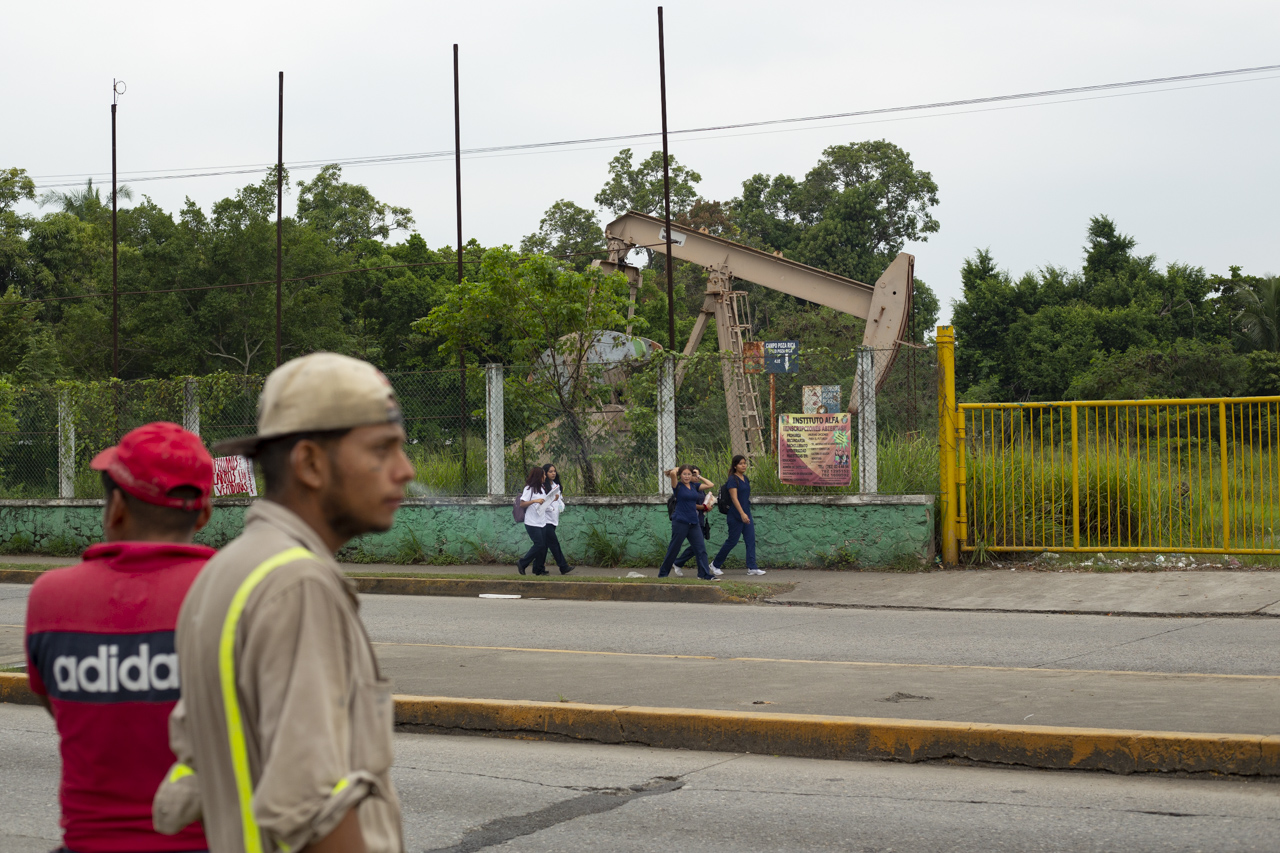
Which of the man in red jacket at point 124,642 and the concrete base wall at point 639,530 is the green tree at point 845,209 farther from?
the man in red jacket at point 124,642

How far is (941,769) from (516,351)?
12.3 m

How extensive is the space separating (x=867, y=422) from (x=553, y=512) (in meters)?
4.09

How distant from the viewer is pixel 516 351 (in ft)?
59.2

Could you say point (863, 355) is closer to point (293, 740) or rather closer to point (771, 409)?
point (771, 409)

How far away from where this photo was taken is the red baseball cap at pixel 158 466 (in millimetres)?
2760

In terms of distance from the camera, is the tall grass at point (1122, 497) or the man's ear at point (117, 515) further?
the tall grass at point (1122, 497)

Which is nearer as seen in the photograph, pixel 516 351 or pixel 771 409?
pixel 771 409

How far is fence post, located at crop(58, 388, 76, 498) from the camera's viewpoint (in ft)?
69.6

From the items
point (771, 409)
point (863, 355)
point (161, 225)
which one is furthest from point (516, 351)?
point (161, 225)

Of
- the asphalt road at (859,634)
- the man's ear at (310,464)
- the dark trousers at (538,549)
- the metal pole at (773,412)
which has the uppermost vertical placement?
the metal pole at (773,412)

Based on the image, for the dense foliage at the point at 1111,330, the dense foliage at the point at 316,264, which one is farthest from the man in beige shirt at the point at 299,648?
the dense foliage at the point at 1111,330

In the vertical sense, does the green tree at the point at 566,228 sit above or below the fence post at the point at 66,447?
above

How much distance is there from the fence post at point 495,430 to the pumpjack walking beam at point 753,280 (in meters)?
3.91

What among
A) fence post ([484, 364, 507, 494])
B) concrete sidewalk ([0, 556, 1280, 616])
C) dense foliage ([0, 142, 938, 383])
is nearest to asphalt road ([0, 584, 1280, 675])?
concrete sidewalk ([0, 556, 1280, 616])
